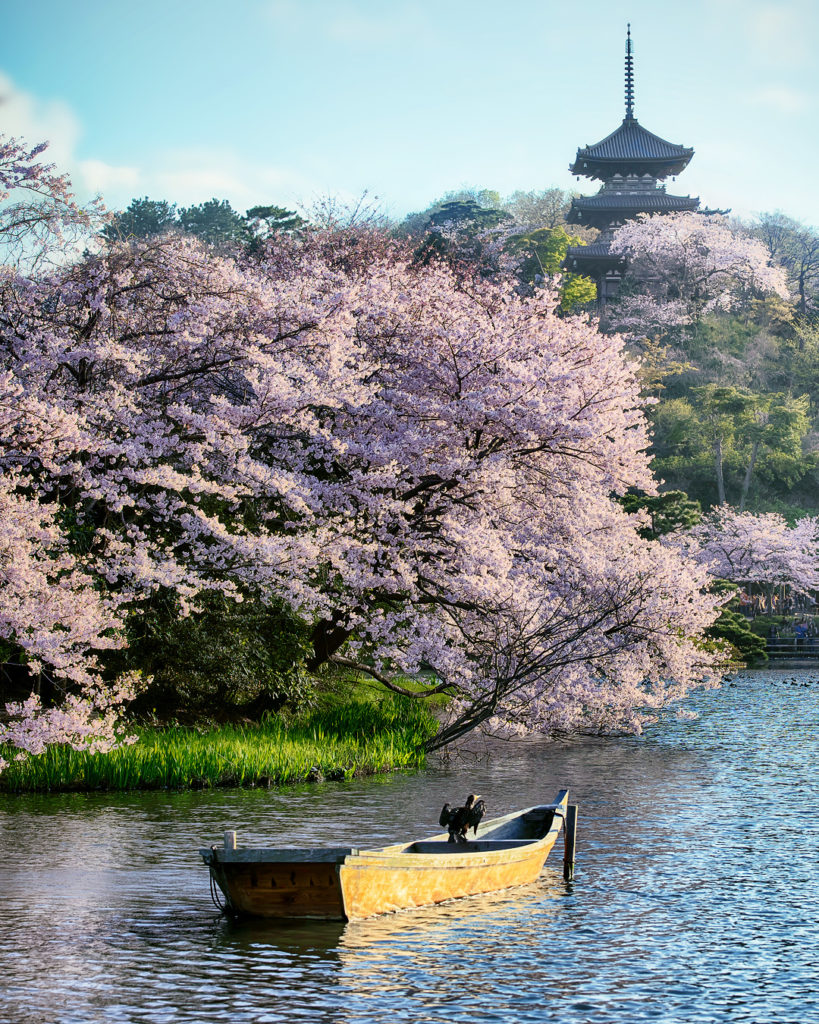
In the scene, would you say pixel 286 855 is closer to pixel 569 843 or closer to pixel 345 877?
pixel 345 877

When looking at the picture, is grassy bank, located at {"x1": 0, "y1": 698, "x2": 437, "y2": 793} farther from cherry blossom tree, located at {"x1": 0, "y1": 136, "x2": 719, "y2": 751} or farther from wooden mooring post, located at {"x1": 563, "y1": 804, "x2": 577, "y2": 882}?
wooden mooring post, located at {"x1": 563, "y1": 804, "x2": 577, "y2": 882}

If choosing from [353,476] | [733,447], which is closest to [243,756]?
[353,476]

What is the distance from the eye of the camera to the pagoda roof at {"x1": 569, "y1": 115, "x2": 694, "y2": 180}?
93.0 m

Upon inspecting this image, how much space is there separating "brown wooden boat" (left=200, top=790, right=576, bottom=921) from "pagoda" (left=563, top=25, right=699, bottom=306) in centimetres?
7861

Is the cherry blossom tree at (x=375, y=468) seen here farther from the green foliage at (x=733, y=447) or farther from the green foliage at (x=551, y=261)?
the green foliage at (x=551, y=261)

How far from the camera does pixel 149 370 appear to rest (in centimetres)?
2214

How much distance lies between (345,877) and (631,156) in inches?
3510

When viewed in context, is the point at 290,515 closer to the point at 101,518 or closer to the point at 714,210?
the point at 101,518

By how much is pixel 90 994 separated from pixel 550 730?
53.6ft

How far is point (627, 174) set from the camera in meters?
95.5

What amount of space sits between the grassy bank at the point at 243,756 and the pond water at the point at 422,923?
65cm

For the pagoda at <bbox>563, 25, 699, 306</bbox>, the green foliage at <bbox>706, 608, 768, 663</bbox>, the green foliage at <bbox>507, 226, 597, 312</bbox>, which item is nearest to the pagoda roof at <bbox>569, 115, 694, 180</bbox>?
the pagoda at <bbox>563, 25, 699, 306</bbox>

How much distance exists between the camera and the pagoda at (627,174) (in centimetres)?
9194

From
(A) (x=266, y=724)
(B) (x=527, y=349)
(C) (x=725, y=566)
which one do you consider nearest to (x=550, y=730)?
(A) (x=266, y=724)
